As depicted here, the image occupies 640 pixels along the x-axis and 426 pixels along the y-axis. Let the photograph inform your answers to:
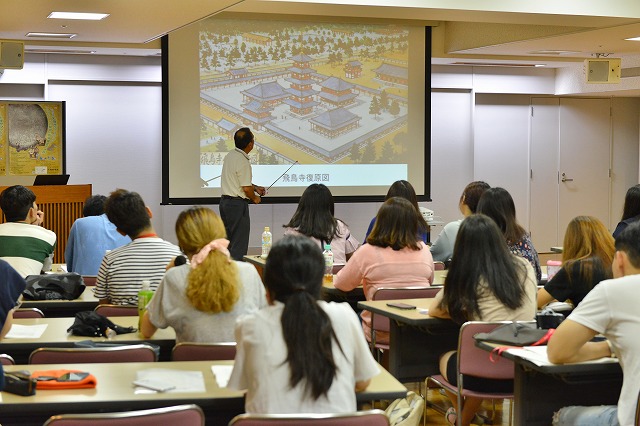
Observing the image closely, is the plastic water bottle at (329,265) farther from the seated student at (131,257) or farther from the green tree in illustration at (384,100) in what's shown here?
the green tree in illustration at (384,100)

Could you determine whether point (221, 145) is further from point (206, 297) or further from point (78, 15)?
point (206, 297)

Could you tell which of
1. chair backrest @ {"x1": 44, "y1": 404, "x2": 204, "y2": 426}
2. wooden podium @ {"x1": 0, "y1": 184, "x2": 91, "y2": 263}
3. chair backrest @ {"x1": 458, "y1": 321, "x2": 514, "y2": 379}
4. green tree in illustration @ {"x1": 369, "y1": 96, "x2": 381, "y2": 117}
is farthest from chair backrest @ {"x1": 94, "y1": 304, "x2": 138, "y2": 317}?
green tree in illustration @ {"x1": 369, "y1": 96, "x2": 381, "y2": 117}

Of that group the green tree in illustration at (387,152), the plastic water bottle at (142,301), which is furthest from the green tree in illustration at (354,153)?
the plastic water bottle at (142,301)

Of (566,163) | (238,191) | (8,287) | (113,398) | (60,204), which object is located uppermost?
(566,163)

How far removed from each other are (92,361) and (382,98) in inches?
300

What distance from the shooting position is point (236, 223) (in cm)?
936

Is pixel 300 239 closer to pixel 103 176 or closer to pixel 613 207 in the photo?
pixel 103 176

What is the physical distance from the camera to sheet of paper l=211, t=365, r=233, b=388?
10.3 feet

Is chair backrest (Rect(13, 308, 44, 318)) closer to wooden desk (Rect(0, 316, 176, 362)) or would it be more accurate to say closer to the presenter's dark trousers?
wooden desk (Rect(0, 316, 176, 362))

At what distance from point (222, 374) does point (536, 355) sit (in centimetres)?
121

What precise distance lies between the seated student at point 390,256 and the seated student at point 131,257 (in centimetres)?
128

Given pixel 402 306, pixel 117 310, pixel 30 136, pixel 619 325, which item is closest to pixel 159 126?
pixel 30 136

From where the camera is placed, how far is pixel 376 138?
10.8 m

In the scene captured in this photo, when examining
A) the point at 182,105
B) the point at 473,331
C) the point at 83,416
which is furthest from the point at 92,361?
the point at 182,105
